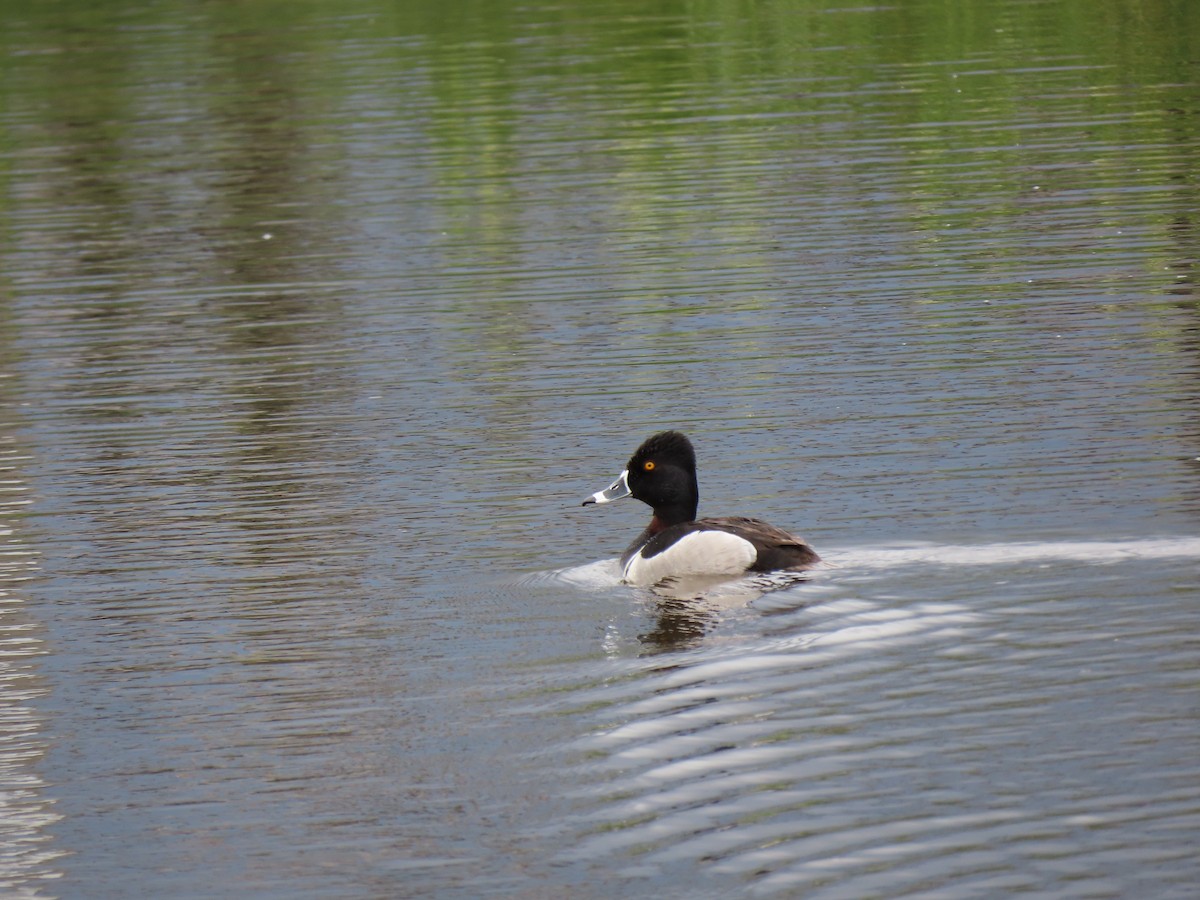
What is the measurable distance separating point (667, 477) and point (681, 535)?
70 centimetres

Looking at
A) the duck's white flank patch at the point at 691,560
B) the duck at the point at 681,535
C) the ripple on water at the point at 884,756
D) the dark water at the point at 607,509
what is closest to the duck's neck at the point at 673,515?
the duck at the point at 681,535

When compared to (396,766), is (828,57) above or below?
above

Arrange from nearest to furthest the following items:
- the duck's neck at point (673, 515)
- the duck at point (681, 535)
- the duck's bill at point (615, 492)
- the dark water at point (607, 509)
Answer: the dark water at point (607, 509)
the duck at point (681, 535)
the duck's neck at point (673, 515)
the duck's bill at point (615, 492)

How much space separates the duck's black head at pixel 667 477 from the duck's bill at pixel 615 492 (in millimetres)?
84

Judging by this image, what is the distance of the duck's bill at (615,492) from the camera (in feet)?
43.0

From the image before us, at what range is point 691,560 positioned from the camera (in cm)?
1217

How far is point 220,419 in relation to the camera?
17344 mm

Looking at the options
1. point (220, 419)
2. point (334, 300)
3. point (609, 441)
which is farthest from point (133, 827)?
point (334, 300)

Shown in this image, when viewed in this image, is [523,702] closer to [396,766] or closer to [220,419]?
[396,766]

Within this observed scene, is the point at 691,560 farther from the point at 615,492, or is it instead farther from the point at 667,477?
the point at 615,492

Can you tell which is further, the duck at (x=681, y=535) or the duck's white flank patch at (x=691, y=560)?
the duck's white flank patch at (x=691, y=560)

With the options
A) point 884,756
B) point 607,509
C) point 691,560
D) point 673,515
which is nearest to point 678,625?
point 691,560

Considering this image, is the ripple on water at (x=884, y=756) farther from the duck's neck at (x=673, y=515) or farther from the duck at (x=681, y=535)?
the duck's neck at (x=673, y=515)

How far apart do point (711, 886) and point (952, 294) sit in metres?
13.0
